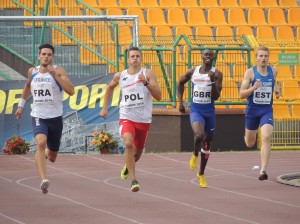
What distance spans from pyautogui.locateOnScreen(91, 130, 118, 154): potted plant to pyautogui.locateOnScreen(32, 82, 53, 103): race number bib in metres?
8.31

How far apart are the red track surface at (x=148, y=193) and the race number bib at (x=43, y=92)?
1.37 m

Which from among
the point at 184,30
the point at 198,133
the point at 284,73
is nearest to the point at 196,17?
the point at 184,30

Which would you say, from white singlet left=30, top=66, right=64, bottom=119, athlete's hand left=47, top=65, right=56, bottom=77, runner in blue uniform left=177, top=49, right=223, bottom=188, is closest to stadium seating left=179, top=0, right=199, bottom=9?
A: runner in blue uniform left=177, top=49, right=223, bottom=188

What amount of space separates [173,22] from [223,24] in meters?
1.44

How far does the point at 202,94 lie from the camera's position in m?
17.5

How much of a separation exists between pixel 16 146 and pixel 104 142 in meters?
1.90

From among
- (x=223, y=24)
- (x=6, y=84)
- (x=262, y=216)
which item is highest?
(x=223, y=24)

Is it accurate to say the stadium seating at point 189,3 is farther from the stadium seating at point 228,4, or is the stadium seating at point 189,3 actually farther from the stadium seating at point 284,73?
the stadium seating at point 284,73

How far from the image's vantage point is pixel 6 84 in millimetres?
24594

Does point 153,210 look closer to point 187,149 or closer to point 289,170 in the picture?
point 289,170

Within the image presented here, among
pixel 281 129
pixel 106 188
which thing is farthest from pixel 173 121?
pixel 106 188

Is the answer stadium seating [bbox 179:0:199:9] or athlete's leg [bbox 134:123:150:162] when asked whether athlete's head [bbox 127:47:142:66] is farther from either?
stadium seating [bbox 179:0:199:9]

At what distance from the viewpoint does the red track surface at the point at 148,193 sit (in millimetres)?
13141

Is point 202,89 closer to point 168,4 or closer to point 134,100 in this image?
point 134,100
